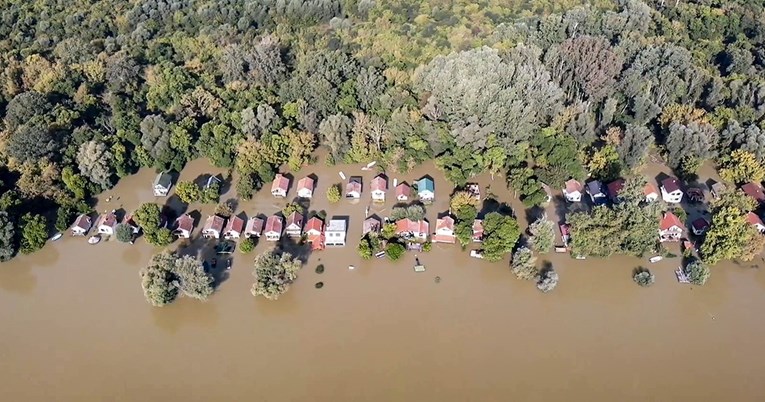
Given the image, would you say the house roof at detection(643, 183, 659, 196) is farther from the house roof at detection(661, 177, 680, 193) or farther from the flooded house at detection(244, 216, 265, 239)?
the flooded house at detection(244, 216, 265, 239)

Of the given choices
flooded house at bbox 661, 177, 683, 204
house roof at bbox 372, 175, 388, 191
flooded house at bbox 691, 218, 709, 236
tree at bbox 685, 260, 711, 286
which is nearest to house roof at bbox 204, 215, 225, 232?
house roof at bbox 372, 175, 388, 191

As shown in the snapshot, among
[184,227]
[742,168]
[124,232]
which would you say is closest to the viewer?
[124,232]

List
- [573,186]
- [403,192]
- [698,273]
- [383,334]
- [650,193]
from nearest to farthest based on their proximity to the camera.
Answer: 1. [383,334]
2. [698,273]
3. [650,193]
4. [573,186]
5. [403,192]

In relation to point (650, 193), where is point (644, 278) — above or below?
below


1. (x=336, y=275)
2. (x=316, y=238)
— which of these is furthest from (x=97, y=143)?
(x=336, y=275)

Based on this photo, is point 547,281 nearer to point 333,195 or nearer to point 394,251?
point 394,251

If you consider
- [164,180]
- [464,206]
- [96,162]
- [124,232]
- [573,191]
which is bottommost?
[164,180]

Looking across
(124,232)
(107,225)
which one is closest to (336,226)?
(124,232)

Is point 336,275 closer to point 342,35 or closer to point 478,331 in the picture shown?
point 478,331
